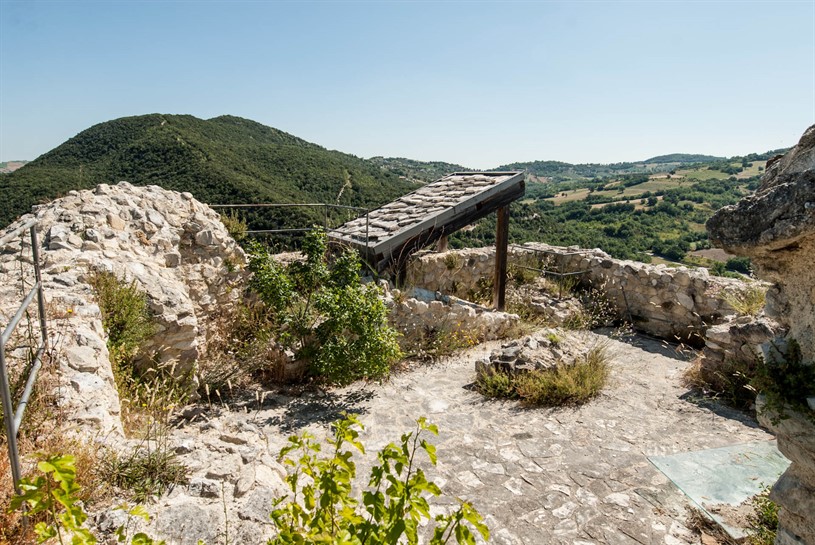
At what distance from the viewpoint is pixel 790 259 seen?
250 cm

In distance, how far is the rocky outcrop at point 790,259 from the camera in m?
2.25

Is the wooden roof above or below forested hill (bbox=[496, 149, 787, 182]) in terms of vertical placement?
below

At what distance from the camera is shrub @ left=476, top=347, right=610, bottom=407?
19.5 ft

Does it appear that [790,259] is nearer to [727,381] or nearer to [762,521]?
[762,521]

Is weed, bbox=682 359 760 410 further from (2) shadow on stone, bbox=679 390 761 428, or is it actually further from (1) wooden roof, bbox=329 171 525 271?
(1) wooden roof, bbox=329 171 525 271

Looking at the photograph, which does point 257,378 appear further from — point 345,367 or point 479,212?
point 479,212

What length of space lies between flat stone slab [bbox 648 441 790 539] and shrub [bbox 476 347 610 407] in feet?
4.56

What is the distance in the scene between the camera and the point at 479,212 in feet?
27.4

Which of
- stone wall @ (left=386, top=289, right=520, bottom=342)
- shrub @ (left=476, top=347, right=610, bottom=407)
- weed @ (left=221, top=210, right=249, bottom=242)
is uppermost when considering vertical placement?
weed @ (left=221, top=210, right=249, bottom=242)

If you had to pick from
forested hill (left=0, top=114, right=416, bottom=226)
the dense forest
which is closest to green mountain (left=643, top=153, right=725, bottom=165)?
the dense forest

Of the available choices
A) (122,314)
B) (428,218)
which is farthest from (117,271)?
(428,218)

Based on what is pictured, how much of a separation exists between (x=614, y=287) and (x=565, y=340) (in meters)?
3.57

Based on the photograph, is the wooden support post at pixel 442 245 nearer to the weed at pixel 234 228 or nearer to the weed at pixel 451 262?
the weed at pixel 451 262

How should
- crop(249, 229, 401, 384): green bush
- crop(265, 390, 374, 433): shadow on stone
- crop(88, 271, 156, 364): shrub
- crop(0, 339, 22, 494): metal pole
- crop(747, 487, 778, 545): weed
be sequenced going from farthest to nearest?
crop(249, 229, 401, 384): green bush, crop(265, 390, 374, 433): shadow on stone, crop(88, 271, 156, 364): shrub, crop(747, 487, 778, 545): weed, crop(0, 339, 22, 494): metal pole
